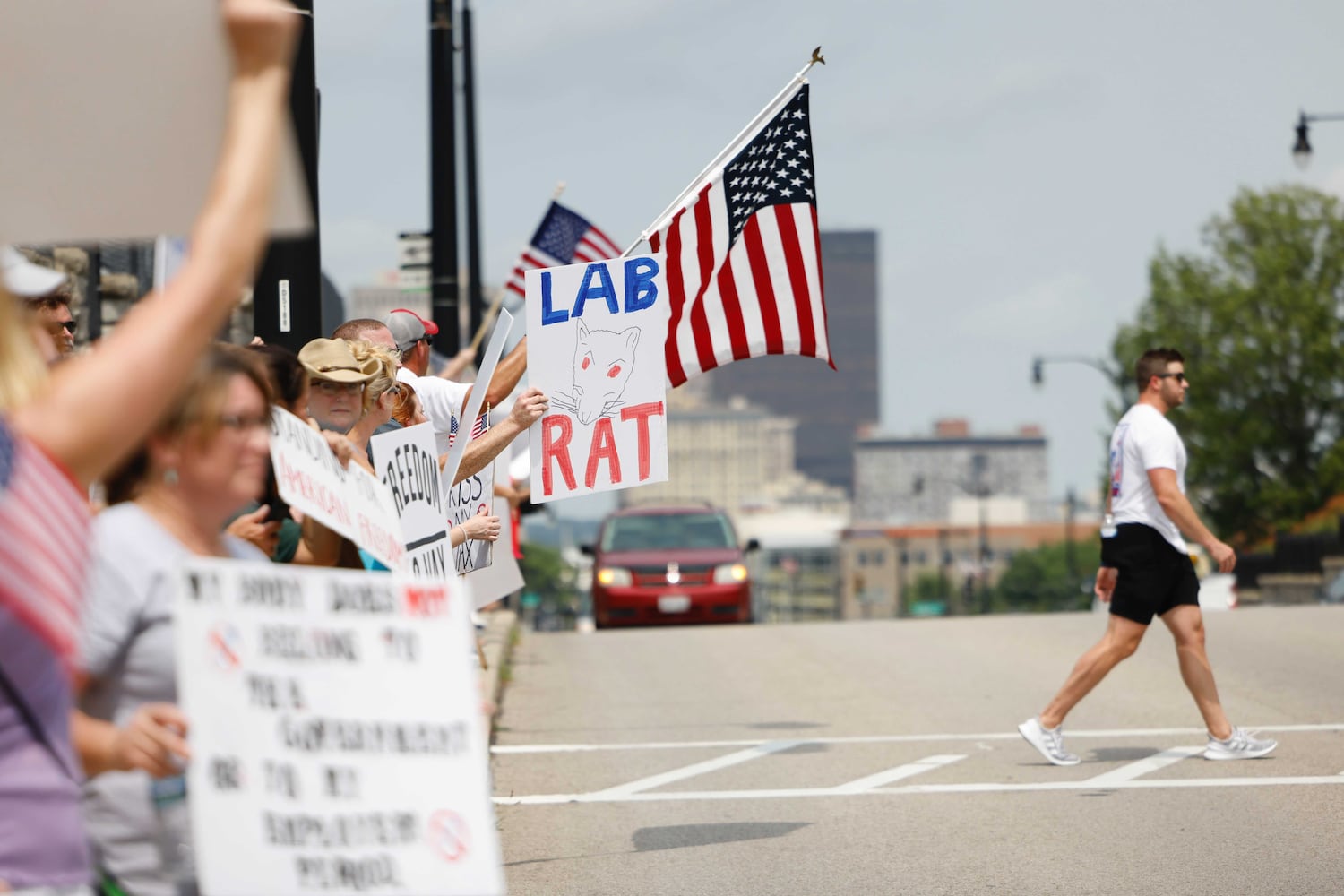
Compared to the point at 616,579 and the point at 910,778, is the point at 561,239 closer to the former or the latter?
the point at 910,778

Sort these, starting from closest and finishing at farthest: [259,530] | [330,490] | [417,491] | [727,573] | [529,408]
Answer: [330,490]
[259,530]
[417,491]
[529,408]
[727,573]

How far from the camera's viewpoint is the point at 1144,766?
10430mm

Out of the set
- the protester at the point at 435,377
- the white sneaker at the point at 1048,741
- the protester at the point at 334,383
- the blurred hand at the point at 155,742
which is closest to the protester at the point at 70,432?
Answer: the blurred hand at the point at 155,742

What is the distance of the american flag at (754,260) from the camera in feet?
29.5

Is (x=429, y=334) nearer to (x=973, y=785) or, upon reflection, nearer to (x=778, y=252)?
(x=778, y=252)

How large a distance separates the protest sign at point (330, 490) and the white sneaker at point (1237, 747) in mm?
7074

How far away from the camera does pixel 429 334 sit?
7664 millimetres

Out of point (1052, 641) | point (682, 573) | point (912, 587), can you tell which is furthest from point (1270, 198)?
point (912, 587)

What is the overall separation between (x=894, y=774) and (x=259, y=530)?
6413 mm

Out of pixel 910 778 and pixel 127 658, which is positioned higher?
pixel 127 658

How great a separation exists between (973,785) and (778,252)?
9.49 ft

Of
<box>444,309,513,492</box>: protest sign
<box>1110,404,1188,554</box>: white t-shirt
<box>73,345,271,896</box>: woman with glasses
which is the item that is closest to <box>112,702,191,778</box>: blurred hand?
<box>73,345,271,896</box>: woman with glasses

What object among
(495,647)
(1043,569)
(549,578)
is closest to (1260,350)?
(495,647)

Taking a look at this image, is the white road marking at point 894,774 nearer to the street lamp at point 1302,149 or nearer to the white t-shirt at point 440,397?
the white t-shirt at point 440,397
